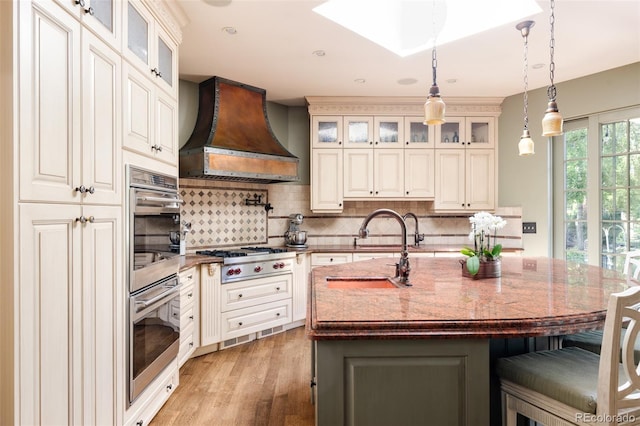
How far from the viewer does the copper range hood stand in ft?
11.1

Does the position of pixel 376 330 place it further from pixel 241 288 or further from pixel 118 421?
pixel 241 288

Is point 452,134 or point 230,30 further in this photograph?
point 452,134

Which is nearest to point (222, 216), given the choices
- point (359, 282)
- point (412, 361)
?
point (359, 282)

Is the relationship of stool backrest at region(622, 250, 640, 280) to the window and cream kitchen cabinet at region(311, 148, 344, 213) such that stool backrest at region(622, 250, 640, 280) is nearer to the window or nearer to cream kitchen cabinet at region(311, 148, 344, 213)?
the window

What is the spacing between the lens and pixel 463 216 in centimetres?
474

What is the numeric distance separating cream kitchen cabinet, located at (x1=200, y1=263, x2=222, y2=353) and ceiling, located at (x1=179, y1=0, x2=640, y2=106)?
6.00 ft

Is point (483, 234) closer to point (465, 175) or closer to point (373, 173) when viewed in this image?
point (373, 173)

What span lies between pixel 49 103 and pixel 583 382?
2097mm

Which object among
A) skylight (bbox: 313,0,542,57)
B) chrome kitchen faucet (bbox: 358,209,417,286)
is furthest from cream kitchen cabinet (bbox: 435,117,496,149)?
chrome kitchen faucet (bbox: 358,209,417,286)

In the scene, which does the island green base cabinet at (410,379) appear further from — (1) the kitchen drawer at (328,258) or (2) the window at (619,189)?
(2) the window at (619,189)

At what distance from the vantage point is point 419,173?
4.46 metres

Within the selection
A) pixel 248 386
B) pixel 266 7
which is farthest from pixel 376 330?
pixel 266 7

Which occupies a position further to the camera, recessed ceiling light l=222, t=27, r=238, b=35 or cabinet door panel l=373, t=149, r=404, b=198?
cabinet door panel l=373, t=149, r=404, b=198

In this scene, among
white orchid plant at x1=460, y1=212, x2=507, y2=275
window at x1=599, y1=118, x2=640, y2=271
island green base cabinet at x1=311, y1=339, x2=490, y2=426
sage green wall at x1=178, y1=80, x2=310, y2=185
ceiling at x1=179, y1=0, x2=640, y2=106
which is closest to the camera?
island green base cabinet at x1=311, y1=339, x2=490, y2=426
